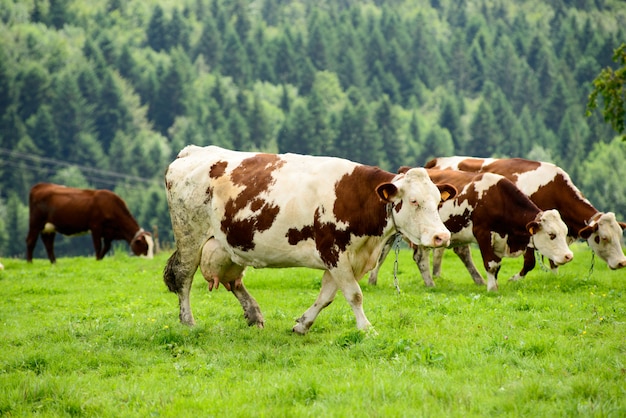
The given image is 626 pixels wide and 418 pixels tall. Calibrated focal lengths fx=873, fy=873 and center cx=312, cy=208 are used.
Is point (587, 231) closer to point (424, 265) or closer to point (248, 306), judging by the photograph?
point (424, 265)

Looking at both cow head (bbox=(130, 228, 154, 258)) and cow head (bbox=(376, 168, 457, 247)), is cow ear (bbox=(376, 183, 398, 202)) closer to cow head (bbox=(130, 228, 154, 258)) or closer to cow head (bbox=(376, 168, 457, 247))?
cow head (bbox=(376, 168, 457, 247))

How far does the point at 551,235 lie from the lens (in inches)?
Result: 602

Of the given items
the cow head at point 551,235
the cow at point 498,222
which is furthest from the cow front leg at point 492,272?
the cow head at point 551,235

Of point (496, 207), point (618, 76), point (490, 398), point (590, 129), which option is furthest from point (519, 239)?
point (590, 129)

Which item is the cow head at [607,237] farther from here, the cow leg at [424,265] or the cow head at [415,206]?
the cow head at [415,206]

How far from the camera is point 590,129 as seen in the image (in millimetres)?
174625

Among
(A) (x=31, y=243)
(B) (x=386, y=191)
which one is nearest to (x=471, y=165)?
(B) (x=386, y=191)

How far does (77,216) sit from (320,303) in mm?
17978

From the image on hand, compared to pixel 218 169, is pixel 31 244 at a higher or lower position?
lower

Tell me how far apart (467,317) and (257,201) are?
133 inches

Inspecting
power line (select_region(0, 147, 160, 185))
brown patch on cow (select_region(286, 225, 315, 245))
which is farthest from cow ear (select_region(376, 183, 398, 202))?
power line (select_region(0, 147, 160, 185))

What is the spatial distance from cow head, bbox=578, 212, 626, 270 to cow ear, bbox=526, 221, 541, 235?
1.88m

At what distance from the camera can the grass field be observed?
316 inches

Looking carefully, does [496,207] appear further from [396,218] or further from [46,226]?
[46,226]
